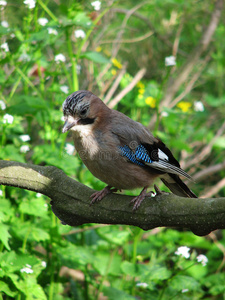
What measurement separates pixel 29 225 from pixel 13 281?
482 millimetres

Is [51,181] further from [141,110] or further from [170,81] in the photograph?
[170,81]

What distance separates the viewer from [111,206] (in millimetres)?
2635

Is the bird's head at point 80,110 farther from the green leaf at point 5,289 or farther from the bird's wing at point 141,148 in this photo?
the green leaf at point 5,289

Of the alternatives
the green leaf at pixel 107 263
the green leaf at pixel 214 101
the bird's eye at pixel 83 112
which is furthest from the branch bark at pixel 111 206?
the green leaf at pixel 214 101

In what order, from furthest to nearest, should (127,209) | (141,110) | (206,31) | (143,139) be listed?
(206,31) → (141,110) → (143,139) → (127,209)

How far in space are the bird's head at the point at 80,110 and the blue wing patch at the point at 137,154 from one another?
0.90ft

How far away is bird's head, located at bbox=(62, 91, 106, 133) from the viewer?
266 centimetres

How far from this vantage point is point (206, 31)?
5.92 metres

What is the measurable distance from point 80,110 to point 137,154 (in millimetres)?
483

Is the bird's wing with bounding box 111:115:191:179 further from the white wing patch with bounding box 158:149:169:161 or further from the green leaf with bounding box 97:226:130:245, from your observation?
the green leaf with bounding box 97:226:130:245

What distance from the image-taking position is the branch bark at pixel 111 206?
225 centimetres

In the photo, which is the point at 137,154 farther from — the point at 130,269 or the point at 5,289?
the point at 5,289

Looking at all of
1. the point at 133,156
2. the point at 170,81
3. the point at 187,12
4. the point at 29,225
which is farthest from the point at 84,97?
the point at 187,12

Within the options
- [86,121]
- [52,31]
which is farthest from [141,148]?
[52,31]
